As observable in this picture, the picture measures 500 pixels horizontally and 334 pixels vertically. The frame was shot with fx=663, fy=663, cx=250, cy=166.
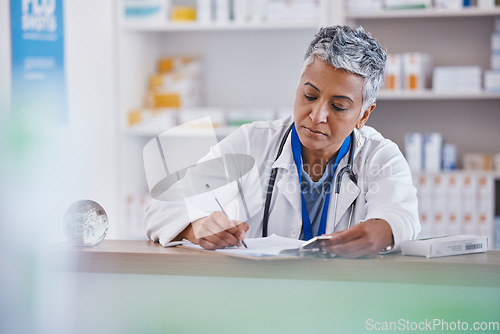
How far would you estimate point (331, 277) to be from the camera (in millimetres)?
1499

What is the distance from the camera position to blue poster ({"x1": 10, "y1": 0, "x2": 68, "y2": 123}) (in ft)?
10.8

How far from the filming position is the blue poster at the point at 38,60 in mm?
3285

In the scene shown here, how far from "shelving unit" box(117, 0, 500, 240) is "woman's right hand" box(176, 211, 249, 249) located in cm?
247

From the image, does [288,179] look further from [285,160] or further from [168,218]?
[168,218]

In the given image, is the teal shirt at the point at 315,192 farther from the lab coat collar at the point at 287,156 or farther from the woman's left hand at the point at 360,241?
the woman's left hand at the point at 360,241

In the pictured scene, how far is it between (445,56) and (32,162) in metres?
2.65

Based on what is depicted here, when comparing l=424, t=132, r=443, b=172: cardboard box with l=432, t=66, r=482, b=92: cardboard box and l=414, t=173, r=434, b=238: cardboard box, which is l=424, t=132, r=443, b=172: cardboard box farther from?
l=432, t=66, r=482, b=92: cardboard box

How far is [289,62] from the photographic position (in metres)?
4.46

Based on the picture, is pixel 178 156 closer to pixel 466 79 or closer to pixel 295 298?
pixel 295 298

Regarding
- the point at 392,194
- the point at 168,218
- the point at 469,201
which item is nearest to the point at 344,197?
the point at 392,194

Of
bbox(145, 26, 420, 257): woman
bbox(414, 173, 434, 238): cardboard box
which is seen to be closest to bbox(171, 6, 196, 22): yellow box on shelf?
bbox(414, 173, 434, 238): cardboard box

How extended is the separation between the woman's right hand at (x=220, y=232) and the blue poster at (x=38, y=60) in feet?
6.25

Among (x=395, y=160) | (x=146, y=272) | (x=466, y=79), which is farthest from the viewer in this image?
(x=466, y=79)

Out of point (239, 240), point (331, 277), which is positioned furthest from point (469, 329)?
point (239, 240)
